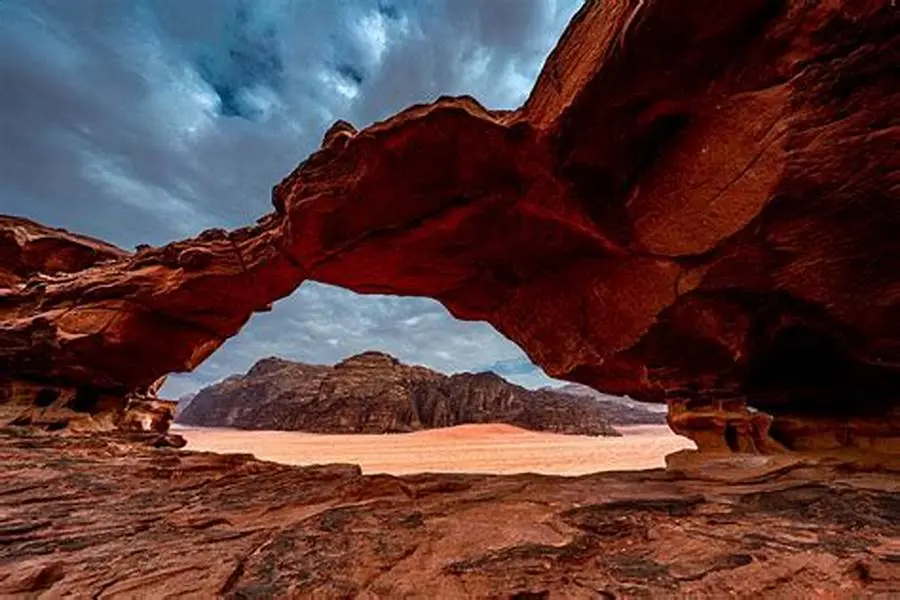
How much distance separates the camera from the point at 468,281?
10.9 meters

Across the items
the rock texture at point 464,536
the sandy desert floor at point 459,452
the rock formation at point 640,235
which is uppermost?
the rock formation at point 640,235

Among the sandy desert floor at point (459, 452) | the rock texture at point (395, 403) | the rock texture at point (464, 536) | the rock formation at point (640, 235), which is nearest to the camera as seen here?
the rock texture at point (464, 536)

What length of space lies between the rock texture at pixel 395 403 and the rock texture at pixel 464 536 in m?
34.3

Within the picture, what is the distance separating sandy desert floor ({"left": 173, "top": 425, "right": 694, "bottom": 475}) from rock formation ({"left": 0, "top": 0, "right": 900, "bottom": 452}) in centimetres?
1021

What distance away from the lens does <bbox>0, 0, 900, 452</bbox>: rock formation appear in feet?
16.6

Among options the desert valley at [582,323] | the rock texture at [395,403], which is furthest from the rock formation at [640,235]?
the rock texture at [395,403]

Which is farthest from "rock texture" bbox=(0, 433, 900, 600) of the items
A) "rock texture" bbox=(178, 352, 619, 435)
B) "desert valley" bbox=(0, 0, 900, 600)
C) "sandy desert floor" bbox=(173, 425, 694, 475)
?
"rock texture" bbox=(178, 352, 619, 435)

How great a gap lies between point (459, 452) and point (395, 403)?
1641 cm

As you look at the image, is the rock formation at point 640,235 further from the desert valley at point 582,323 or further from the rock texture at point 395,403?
the rock texture at point 395,403

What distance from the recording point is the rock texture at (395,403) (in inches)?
1606

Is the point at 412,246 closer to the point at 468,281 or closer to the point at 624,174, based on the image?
the point at 468,281

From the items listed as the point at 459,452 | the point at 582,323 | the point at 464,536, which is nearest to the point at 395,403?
the point at 459,452

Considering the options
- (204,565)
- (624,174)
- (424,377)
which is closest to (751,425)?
(624,174)

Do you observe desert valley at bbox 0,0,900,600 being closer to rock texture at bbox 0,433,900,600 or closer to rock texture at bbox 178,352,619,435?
rock texture at bbox 0,433,900,600
